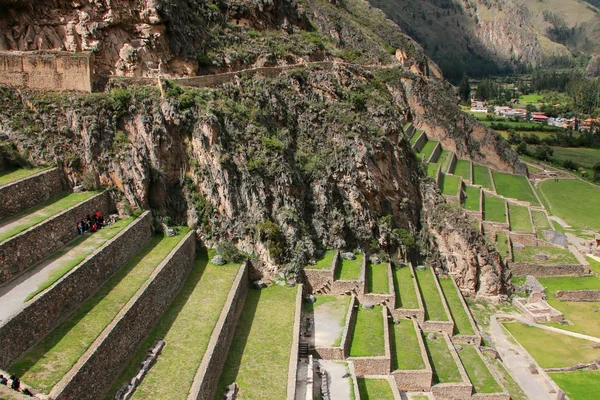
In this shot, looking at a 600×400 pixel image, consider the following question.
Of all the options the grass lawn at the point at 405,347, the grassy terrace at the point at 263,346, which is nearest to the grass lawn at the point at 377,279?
the grass lawn at the point at 405,347

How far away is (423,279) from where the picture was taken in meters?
41.0

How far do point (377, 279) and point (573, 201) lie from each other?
152 feet

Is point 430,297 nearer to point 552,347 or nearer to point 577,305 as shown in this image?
point 552,347

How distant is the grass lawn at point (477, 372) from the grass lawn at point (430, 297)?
105 inches

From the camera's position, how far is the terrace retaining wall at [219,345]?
824 inches

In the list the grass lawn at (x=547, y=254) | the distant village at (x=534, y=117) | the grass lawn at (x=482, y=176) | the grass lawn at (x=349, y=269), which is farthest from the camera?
the distant village at (x=534, y=117)

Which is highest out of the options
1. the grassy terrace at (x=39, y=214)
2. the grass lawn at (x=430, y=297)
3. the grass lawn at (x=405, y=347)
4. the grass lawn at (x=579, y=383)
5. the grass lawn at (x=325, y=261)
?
the grassy terrace at (x=39, y=214)

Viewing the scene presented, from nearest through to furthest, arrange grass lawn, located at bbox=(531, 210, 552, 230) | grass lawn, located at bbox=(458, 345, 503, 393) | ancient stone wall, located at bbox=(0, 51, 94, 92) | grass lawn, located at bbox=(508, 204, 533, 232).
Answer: grass lawn, located at bbox=(458, 345, 503, 393), ancient stone wall, located at bbox=(0, 51, 94, 92), grass lawn, located at bbox=(508, 204, 533, 232), grass lawn, located at bbox=(531, 210, 552, 230)

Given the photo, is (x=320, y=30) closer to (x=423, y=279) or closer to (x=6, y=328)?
(x=423, y=279)

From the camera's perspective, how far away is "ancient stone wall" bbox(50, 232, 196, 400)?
60.5 ft

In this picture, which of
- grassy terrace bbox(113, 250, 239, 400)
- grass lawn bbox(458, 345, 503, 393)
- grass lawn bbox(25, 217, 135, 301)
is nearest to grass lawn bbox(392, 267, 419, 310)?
grass lawn bbox(458, 345, 503, 393)

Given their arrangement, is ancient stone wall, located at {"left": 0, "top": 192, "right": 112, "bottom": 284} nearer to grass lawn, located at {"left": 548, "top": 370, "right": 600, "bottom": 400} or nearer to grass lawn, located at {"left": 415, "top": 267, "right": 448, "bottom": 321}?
grass lawn, located at {"left": 415, "top": 267, "right": 448, "bottom": 321}

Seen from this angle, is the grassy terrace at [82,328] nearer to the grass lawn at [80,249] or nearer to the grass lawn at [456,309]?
the grass lawn at [80,249]

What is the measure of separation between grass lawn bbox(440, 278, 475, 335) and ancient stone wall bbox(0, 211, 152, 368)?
22201 mm
